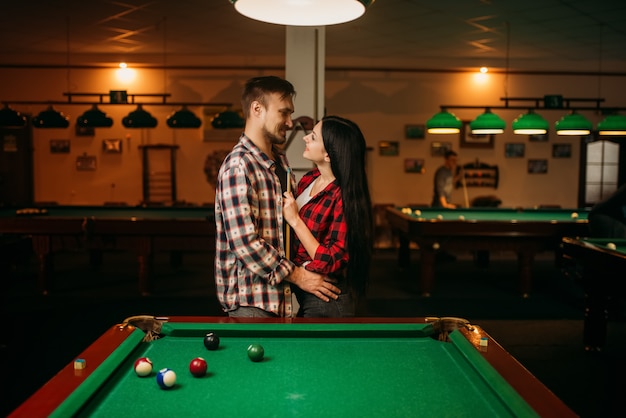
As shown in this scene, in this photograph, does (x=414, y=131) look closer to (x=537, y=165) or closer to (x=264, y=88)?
(x=537, y=165)

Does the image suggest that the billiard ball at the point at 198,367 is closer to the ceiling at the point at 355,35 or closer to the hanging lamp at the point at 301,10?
the hanging lamp at the point at 301,10

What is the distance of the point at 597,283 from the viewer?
14.3ft

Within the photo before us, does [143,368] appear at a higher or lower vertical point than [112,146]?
lower

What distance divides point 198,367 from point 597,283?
148 inches

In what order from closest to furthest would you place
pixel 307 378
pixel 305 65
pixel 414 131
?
pixel 307 378
pixel 305 65
pixel 414 131

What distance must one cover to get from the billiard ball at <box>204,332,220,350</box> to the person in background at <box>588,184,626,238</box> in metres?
4.85

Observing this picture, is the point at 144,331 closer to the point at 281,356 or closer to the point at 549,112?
the point at 281,356

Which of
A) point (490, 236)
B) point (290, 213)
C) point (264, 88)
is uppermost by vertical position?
point (264, 88)

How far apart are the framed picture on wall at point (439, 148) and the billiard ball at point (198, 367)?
8771 millimetres

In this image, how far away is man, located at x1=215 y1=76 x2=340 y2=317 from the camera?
2.24 m

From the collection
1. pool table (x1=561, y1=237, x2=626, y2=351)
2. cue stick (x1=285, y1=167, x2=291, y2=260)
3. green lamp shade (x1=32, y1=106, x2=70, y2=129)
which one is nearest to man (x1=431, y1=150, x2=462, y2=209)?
pool table (x1=561, y1=237, x2=626, y2=351)

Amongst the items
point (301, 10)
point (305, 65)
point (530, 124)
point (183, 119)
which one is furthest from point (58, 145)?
point (301, 10)

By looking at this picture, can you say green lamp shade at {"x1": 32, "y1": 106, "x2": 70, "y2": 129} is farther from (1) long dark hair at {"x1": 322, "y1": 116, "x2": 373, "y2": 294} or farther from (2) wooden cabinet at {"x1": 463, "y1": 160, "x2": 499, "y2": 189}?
(2) wooden cabinet at {"x1": 463, "y1": 160, "x2": 499, "y2": 189}

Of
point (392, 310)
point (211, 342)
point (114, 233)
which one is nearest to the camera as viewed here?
point (211, 342)
